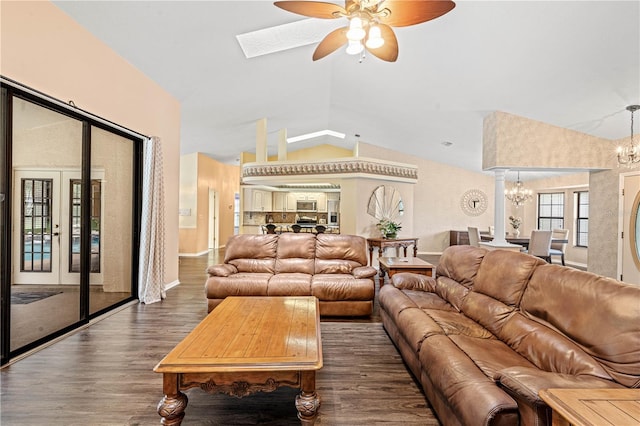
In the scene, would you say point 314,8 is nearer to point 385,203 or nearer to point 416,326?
point 416,326

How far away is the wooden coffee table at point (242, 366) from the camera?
5.66ft

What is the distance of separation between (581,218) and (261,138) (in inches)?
332

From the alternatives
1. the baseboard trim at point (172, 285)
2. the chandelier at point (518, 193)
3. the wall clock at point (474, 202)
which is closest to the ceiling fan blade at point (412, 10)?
the baseboard trim at point (172, 285)

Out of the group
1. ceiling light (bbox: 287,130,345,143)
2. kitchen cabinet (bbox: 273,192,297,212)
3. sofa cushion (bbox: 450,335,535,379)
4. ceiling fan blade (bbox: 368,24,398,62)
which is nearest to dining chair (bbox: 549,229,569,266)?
ceiling light (bbox: 287,130,345,143)

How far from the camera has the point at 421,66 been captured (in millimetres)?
4391

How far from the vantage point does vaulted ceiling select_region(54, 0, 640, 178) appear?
10.3 feet

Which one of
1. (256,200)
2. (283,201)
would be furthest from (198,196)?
(283,201)

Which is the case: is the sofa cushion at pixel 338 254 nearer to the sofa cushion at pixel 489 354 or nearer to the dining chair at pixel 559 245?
the sofa cushion at pixel 489 354

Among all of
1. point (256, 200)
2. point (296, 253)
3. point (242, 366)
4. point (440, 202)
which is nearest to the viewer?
point (242, 366)

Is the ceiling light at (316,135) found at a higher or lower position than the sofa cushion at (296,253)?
higher

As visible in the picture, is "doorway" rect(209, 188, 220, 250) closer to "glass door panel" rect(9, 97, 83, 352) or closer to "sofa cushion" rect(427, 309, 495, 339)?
"glass door panel" rect(9, 97, 83, 352)

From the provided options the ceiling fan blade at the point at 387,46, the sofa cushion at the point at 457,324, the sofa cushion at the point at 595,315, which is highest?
the ceiling fan blade at the point at 387,46

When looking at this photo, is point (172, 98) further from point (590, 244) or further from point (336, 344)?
point (590, 244)

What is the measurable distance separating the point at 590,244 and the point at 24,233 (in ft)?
27.1
